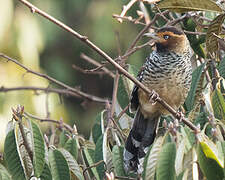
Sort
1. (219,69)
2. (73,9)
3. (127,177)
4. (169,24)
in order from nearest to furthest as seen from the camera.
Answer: (127,177), (219,69), (169,24), (73,9)

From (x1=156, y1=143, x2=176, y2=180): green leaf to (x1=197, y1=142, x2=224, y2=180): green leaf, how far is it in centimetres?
11

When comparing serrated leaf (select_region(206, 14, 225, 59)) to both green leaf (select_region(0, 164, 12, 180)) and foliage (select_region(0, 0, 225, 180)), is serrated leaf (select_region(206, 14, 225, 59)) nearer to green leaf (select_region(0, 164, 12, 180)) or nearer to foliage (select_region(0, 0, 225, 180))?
foliage (select_region(0, 0, 225, 180))

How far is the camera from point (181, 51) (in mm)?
3770

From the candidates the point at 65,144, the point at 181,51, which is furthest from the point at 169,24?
the point at 65,144

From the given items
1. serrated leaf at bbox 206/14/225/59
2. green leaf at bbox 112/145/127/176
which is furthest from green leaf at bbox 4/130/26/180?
serrated leaf at bbox 206/14/225/59

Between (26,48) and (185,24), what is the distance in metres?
4.51

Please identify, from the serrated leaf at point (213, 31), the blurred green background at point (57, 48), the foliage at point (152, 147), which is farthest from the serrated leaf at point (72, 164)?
the blurred green background at point (57, 48)

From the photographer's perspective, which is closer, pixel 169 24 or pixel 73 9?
pixel 169 24

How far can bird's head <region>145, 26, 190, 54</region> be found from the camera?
11.8 ft

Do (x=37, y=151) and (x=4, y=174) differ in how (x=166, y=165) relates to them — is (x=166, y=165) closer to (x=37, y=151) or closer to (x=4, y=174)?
(x=37, y=151)

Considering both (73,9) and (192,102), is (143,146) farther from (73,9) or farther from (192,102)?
(73,9)

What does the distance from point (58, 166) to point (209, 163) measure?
0.71m

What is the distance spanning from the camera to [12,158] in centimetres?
244

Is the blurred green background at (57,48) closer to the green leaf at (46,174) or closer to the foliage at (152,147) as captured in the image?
the foliage at (152,147)
